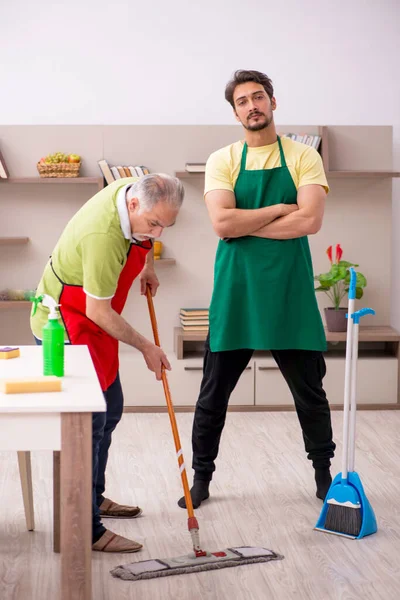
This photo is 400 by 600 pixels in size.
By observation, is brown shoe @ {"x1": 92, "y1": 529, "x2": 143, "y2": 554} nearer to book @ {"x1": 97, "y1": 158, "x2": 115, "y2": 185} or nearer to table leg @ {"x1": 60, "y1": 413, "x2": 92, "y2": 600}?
table leg @ {"x1": 60, "y1": 413, "x2": 92, "y2": 600}

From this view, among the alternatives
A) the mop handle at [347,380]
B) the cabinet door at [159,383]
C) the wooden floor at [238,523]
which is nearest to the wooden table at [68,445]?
the wooden floor at [238,523]

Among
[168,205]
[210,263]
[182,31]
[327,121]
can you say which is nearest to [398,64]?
[327,121]

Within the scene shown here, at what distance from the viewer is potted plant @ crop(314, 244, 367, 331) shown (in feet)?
15.9

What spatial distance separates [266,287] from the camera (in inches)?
123

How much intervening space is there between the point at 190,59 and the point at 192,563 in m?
3.47

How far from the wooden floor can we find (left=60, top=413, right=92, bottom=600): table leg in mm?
586

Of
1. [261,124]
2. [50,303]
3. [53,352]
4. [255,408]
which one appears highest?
[261,124]

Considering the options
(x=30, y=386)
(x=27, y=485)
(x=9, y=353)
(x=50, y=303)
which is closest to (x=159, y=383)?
(x=27, y=485)

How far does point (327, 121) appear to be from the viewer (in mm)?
5305

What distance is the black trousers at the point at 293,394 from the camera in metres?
3.17

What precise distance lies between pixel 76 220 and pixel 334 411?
2695mm

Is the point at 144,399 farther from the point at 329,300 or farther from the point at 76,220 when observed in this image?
the point at 76,220

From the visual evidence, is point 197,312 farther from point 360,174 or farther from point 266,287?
point 266,287

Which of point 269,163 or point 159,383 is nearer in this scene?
point 269,163
